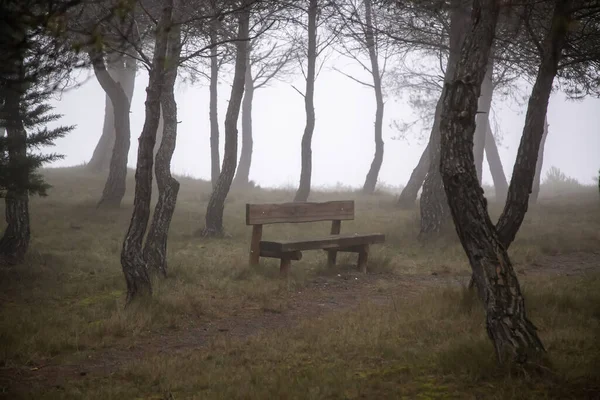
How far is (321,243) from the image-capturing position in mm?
9953

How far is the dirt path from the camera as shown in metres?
5.66

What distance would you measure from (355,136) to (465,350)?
303ft

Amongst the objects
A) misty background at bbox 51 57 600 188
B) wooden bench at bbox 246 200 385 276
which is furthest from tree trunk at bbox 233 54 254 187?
misty background at bbox 51 57 600 188

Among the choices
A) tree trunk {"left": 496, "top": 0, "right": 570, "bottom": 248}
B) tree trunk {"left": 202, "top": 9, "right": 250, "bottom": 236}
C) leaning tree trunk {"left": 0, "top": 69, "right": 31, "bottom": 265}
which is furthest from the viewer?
tree trunk {"left": 202, "top": 9, "right": 250, "bottom": 236}

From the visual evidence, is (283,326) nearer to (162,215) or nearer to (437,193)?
(162,215)

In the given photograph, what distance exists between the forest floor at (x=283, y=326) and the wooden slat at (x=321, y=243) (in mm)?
476

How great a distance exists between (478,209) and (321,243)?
4.97m

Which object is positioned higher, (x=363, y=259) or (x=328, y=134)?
(x=328, y=134)

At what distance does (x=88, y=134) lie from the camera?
99125 mm

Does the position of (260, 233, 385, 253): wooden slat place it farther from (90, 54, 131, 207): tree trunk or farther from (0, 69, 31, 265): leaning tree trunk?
(90, 54, 131, 207): tree trunk

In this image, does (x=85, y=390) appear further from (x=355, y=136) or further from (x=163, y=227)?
(x=355, y=136)

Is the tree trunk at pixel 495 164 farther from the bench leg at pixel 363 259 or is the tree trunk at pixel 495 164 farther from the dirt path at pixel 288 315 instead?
the bench leg at pixel 363 259

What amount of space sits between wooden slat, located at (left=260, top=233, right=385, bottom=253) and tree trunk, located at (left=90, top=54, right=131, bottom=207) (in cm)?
736

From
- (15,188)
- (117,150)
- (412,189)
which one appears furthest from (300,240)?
(412,189)
